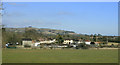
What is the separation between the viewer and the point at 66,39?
164 meters

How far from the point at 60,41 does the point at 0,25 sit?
109 metres

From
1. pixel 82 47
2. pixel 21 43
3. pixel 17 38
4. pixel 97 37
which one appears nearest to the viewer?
pixel 82 47

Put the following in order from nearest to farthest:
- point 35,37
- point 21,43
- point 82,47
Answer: point 82,47 < point 21,43 < point 35,37

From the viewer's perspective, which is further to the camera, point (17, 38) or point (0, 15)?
point (17, 38)

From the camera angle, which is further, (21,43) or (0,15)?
(21,43)

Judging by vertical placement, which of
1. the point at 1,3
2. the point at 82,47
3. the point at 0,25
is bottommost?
the point at 82,47

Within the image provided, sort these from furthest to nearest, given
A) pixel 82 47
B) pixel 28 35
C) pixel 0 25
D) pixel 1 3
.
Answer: pixel 28 35
pixel 82 47
pixel 0 25
pixel 1 3

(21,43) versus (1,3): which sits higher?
(1,3)

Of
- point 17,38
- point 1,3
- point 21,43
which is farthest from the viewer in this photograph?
point 21,43

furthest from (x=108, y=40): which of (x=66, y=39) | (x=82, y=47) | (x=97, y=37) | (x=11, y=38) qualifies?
(x=11, y=38)

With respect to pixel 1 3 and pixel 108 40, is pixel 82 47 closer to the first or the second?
pixel 108 40

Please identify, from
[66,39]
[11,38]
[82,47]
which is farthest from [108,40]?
[11,38]

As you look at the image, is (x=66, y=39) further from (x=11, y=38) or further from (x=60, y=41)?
(x=11, y=38)

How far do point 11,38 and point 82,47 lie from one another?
85.5ft
